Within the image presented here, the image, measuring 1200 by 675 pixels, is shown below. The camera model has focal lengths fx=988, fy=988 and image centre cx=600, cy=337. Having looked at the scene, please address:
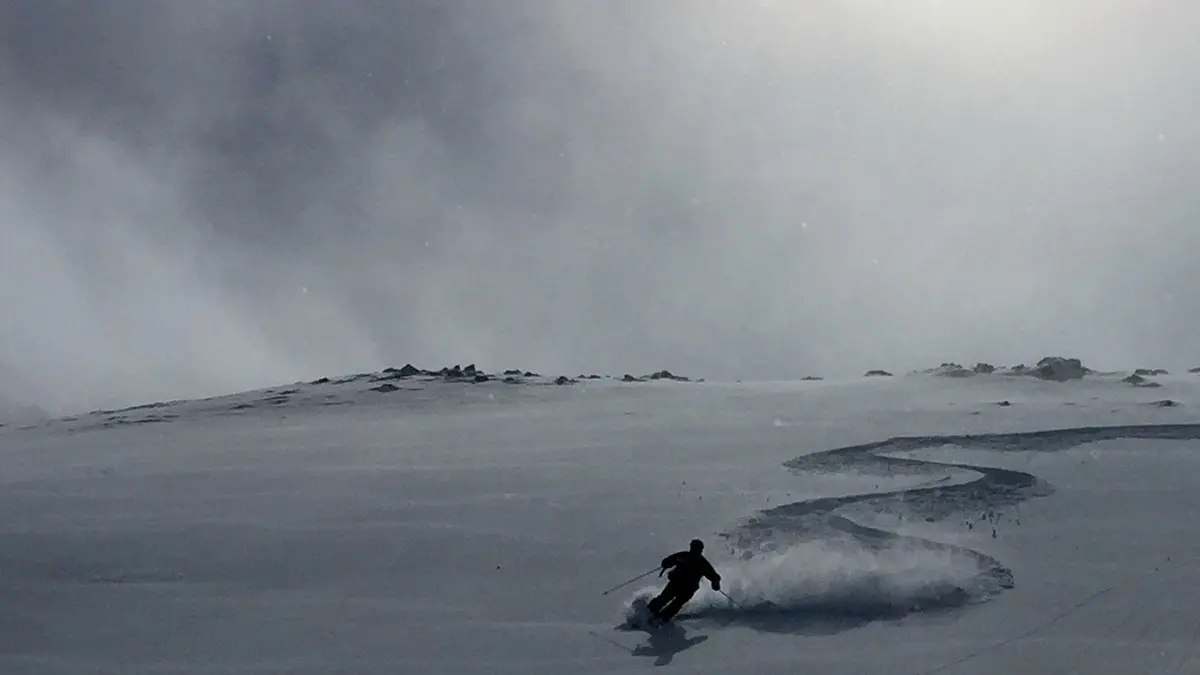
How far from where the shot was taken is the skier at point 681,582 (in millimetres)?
11180

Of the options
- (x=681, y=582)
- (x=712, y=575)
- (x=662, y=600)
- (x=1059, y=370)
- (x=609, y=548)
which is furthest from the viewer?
(x=1059, y=370)

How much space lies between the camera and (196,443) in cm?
2759

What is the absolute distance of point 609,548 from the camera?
14.6m

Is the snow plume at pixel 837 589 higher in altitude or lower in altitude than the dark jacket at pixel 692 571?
lower

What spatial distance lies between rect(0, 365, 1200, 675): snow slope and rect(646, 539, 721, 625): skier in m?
0.35

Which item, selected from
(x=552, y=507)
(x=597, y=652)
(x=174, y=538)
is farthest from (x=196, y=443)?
(x=597, y=652)

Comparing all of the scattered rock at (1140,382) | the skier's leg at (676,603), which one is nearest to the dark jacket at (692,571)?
the skier's leg at (676,603)

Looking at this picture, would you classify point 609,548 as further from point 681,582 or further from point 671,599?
point 681,582

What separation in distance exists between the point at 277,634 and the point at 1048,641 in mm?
8374

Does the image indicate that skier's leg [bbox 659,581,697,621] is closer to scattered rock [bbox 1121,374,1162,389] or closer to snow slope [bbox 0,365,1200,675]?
snow slope [bbox 0,365,1200,675]

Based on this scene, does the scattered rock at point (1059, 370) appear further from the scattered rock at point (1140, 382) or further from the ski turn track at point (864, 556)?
the ski turn track at point (864, 556)

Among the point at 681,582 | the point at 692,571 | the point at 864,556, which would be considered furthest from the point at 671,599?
the point at 864,556

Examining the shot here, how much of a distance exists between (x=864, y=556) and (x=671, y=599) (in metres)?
3.51

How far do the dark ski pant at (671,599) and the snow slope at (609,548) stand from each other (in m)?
0.31
